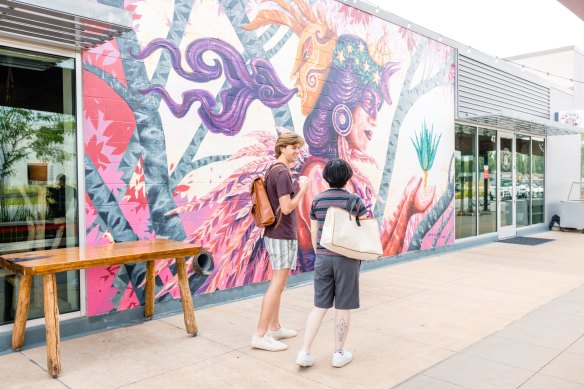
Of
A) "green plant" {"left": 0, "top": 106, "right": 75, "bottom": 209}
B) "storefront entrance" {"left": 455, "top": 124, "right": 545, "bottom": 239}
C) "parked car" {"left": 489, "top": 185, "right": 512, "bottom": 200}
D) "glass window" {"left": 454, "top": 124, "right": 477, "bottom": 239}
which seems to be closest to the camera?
"green plant" {"left": 0, "top": 106, "right": 75, "bottom": 209}

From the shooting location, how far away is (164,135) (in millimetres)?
5137

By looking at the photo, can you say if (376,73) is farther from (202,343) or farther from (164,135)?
(202,343)

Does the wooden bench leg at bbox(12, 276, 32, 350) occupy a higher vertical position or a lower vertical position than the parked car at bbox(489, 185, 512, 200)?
lower

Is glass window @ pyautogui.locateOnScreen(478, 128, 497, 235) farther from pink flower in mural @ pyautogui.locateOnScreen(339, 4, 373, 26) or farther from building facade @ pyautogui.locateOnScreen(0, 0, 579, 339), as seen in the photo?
pink flower in mural @ pyautogui.locateOnScreen(339, 4, 373, 26)

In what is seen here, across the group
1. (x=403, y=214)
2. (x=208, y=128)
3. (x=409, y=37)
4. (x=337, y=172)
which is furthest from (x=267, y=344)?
(x=409, y=37)

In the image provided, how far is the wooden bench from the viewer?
11.8 feet

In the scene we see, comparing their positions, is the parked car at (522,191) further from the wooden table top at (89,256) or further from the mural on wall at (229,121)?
the wooden table top at (89,256)

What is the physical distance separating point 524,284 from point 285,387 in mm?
4479

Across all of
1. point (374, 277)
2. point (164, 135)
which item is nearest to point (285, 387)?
point (164, 135)

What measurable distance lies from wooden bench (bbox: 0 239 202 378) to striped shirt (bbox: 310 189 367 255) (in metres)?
1.32

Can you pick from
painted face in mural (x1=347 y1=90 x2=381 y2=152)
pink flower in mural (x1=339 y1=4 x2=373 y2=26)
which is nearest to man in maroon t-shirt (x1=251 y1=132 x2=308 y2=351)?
painted face in mural (x1=347 y1=90 x2=381 y2=152)

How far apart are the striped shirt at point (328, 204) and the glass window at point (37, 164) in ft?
7.67

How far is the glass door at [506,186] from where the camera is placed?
1148 centimetres

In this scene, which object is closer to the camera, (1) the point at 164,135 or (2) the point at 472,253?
(1) the point at 164,135
